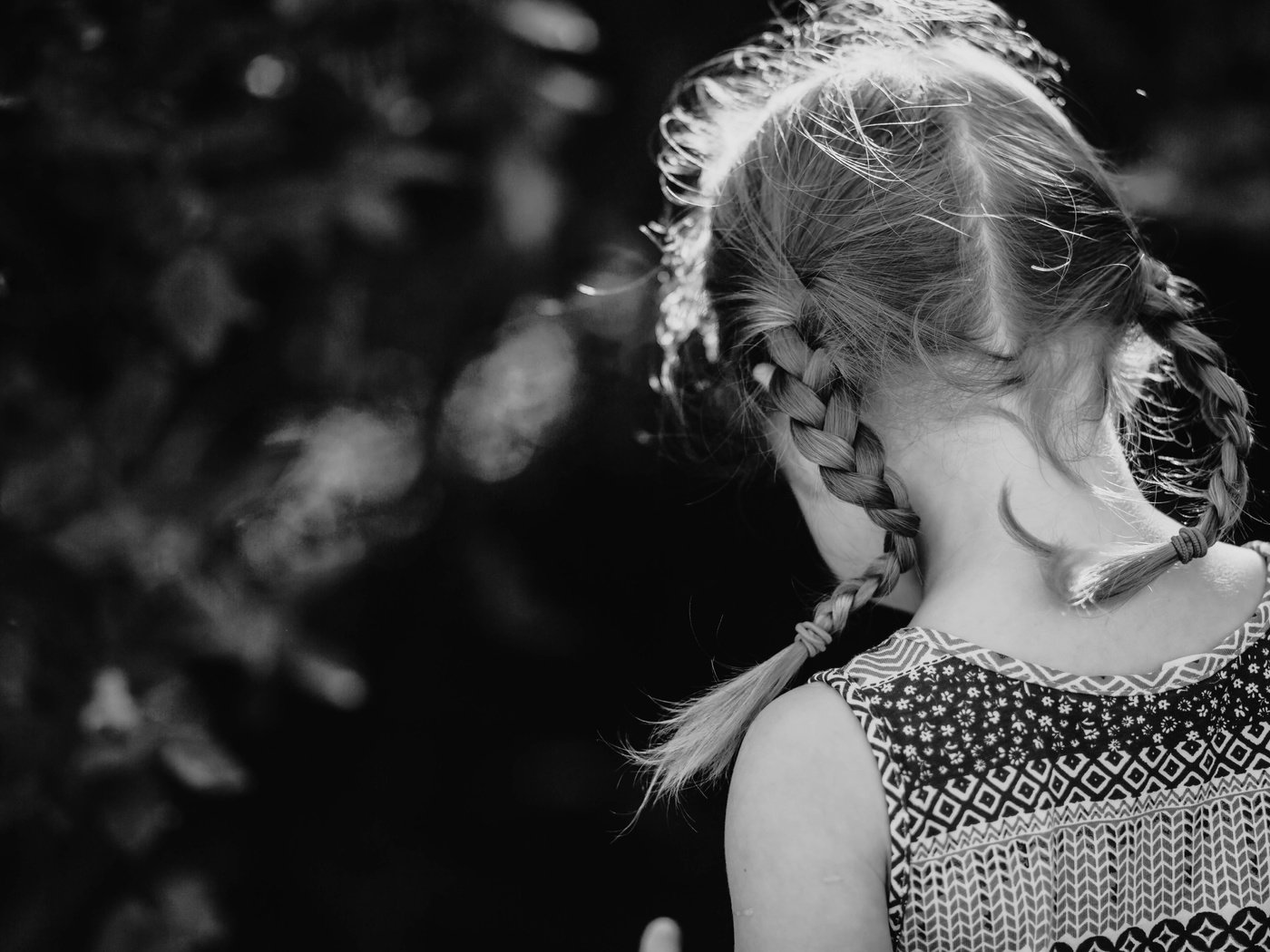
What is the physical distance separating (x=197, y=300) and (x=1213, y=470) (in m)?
1.08

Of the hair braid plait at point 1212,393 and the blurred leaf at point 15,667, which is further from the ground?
the hair braid plait at point 1212,393

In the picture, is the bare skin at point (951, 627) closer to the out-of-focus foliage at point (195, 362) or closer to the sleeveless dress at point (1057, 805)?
the sleeveless dress at point (1057, 805)

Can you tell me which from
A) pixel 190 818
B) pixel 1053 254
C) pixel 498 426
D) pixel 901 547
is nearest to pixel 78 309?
pixel 498 426

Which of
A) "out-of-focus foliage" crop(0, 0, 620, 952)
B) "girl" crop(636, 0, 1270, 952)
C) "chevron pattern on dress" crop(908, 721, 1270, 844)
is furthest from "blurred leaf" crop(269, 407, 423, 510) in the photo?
"chevron pattern on dress" crop(908, 721, 1270, 844)

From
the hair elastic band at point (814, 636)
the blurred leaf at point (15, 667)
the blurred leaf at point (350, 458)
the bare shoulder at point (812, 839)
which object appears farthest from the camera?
the blurred leaf at point (350, 458)

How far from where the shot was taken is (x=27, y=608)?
112 cm

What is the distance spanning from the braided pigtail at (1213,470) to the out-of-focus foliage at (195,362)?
27.8 inches

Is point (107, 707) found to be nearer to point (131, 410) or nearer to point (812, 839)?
point (131, 410)

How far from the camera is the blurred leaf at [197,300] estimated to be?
1134 mm

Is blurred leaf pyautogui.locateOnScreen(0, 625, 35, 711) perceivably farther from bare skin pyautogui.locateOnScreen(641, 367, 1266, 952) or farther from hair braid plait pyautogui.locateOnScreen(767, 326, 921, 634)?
hair braid plait pyautogui.locateOnScreen(767, 326, 921, 634)

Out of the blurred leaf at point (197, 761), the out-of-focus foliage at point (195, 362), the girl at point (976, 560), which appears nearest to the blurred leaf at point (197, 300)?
the out-of-focus foliage at point (195, 362)

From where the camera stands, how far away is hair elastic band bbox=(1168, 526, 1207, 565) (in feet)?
2.94

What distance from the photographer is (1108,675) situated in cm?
91

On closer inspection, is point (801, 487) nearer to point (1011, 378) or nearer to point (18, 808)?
point (1011, 378)
